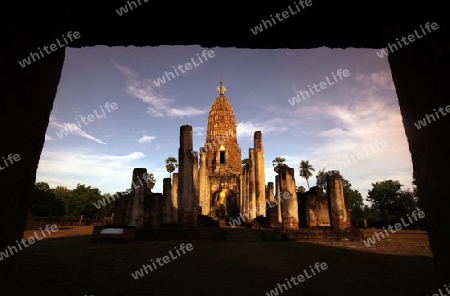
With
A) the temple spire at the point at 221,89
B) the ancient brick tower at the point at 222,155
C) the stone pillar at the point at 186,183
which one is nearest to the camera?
the stone pillar at the point at 186,183

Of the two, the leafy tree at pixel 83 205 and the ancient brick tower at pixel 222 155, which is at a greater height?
the ancient brick tower at pixel 222 155

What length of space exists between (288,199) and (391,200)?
4486cm

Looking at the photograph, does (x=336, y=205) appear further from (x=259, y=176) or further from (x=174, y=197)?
(x=174, y=197)

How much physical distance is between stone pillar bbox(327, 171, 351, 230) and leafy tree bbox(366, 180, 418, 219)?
128 ft

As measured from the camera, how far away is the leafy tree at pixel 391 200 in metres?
47.1

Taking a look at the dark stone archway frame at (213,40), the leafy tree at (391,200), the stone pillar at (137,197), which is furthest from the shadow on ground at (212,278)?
the leafy tree at (391,200)

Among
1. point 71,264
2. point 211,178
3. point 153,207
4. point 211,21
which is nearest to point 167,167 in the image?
point 211,178

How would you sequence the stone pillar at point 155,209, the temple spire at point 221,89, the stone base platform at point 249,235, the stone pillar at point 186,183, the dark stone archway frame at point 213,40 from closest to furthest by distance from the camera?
the dark stone archway frame at point 213,40 < the stone base platform at point 249,235 < the stone pillar at point 186,183 < the stone pillar at point 155,209 < the temple spire at point 221,89

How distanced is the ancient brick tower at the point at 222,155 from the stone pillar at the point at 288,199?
2144cm

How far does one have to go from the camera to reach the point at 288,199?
53.5ft

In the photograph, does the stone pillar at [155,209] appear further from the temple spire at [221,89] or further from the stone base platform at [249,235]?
the temple spire at [221,89]

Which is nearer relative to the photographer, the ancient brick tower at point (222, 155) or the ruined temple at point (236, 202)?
the ruined temple at point (236, 202)

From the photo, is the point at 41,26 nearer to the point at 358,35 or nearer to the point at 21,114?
the point at 21,114

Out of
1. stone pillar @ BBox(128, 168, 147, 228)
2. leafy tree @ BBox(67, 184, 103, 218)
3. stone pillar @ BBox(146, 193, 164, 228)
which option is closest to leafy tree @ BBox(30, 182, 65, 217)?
leafy tree @ BBox(67, 184, 103, 218)
